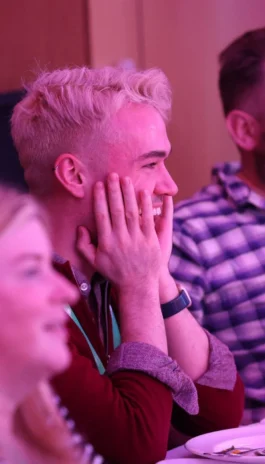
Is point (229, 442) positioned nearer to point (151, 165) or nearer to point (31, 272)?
point (151, 165)

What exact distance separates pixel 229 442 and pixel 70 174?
590 mm

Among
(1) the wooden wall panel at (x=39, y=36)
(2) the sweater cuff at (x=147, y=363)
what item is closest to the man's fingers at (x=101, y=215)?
(2) the sweater cuff at (x=147, y=363)

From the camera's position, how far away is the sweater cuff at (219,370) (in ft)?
5.10

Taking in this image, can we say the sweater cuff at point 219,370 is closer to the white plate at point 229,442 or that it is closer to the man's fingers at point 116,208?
the white plate at point 229,442

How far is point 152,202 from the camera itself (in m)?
1.59

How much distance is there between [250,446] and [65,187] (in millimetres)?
598

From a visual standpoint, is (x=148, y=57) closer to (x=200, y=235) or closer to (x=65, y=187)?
(x=200, y=235)

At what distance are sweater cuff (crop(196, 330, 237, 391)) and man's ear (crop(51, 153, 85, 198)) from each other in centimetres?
44

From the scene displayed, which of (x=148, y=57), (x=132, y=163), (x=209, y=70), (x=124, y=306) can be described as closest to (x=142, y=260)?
(x=124, y=306)

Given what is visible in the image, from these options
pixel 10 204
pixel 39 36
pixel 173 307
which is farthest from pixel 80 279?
pixel 39 36

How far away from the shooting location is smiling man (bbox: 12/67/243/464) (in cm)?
137

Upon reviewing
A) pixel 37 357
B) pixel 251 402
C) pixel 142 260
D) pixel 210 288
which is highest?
pixel 37 357

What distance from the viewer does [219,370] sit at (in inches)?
62.6

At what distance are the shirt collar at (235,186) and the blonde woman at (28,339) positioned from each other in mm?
1389
